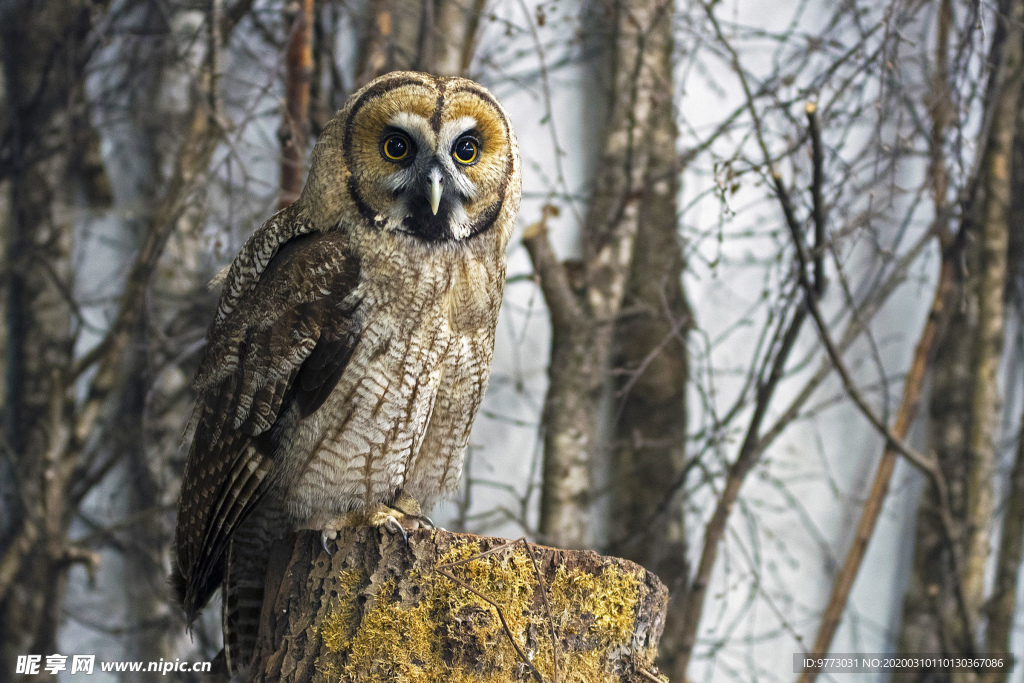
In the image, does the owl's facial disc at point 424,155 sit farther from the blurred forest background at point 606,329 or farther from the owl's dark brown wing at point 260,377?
the blurred forest background at point 606,329

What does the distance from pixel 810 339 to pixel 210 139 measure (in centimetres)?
244

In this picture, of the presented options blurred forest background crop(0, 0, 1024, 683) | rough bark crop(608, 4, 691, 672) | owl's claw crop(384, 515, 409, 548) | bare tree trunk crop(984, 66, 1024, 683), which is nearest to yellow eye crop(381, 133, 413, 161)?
owl's claw crop(384, 515, 409, 548)

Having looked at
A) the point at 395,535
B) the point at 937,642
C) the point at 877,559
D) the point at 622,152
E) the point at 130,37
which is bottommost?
the point at 395,535

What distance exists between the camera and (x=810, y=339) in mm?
3352

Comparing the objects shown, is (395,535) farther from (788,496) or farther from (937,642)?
(937,642)

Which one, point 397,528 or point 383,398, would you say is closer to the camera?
point 397,528

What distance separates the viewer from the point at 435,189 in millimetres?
1452

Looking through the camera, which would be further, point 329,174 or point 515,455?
point 515,455

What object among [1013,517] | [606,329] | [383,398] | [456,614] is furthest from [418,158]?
[1013,517]

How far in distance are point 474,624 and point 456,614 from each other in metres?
0.03

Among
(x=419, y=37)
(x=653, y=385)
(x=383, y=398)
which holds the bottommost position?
(x=383, y=398)

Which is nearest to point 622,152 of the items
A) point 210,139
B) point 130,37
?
point 210,139

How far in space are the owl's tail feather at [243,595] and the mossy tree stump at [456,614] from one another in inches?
12.7

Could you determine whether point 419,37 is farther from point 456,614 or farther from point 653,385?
point 456,614
